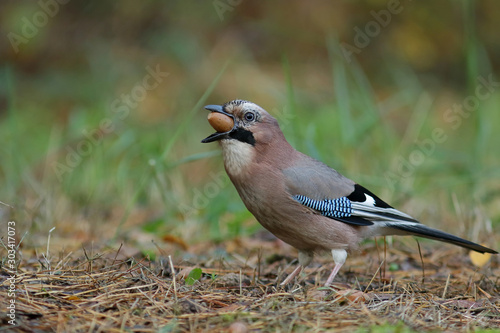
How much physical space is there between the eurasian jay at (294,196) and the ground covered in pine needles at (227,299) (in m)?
0.26

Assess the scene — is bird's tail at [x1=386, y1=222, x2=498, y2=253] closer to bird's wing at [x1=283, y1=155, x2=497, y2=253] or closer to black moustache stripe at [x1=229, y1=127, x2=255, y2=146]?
bird's wing at [x1=283, y1=155, x2=497, y2=253]

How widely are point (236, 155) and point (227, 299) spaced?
3.79 feet

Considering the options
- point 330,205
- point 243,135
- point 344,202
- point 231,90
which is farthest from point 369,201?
point 231,90

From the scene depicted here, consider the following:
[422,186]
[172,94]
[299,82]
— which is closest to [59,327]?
[422,186]

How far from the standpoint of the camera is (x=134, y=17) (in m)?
11.9

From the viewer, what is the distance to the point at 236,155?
4141 mm

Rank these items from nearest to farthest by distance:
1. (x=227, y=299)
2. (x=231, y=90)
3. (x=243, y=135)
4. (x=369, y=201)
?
1. (x=227, y=299)
2. (x=243, y=135)
3. (x=369, y=201)
4. (x=231, y=90)

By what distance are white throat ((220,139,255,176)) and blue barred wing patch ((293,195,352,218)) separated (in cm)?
40

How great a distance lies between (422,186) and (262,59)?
231 inches

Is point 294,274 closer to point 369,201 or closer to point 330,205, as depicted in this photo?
point 330,205

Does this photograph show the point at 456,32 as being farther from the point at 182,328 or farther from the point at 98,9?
the point at 182,328

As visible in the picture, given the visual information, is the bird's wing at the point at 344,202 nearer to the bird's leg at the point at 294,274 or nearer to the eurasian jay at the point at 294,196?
the eurasian jay at the point at 294,196

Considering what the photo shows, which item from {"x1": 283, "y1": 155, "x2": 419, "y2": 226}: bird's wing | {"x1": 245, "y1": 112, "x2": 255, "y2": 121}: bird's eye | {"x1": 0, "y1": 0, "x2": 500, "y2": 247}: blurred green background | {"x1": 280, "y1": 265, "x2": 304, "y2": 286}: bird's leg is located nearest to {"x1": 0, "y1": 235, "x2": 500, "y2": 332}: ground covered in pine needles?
{"x1": 280, "y1": 265, "x2": 304, "y2": 286}: bird's leg

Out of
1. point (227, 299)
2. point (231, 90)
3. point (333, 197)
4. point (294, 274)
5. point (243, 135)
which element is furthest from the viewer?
point (231, 90)
